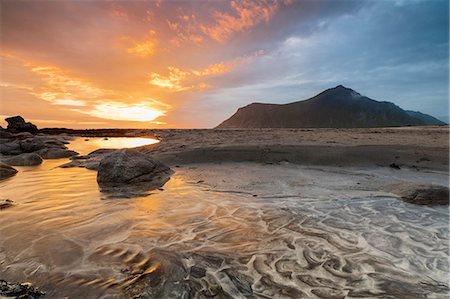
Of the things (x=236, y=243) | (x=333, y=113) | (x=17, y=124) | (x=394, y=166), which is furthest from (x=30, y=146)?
(x=333, y=113)

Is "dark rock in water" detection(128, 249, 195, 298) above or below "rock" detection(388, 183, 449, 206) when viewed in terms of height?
below

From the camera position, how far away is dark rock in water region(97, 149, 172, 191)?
30.0 feet

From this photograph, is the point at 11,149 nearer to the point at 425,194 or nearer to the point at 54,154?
the point at 54,154

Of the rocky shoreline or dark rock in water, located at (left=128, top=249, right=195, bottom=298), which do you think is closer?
dark rock in water, located at (left=128, top=249, right=195, bottom=298)

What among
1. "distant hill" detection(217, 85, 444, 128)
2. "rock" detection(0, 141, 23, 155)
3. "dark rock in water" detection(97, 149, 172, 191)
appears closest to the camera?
"dark rock in water" detection(97, 149, 172, 191)

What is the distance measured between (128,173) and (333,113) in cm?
10493

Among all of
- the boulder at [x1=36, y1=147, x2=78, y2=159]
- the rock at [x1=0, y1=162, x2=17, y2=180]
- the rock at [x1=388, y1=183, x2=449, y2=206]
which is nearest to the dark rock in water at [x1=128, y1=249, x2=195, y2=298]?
the rock at [x1=388, y1=183, x2=449, y2=206]

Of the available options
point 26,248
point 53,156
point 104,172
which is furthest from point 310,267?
point 53,156

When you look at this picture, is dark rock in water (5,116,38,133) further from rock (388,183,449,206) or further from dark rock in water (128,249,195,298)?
rock (388,183,449,206)

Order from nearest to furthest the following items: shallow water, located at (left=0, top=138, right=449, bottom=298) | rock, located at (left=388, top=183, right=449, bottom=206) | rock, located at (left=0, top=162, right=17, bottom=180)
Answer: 1. shallow water, located at (left=0, top=138, right=449, bottom=298)
2. rock, located at (left=388, top=183, right=449, bottom=206)
3. rock, located at (left=0, top=162, right=17, bottom=180)

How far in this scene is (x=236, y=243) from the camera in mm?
4645

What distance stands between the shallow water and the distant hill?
314ft

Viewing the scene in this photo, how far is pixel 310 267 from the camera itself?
3916 mm

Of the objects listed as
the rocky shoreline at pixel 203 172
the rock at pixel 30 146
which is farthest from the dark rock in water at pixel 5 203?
the rock at pixel 30 146
